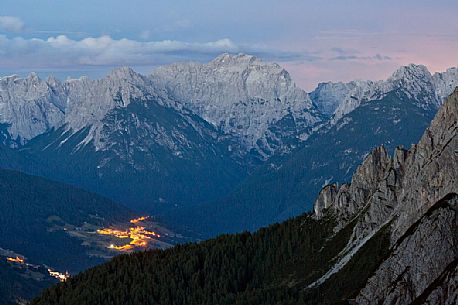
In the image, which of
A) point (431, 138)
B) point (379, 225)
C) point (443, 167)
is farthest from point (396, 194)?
point (443, 167)

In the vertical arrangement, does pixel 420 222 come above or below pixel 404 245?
above

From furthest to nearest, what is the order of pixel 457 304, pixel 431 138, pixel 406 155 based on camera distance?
pixel 406 155 < pixel 431 138 < pixel 457 304

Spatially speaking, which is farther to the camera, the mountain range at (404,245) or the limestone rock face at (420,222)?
the mountain range at (404,245)

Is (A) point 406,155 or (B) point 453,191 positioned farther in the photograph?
(A) point 406,155

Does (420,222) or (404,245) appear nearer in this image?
(420,222)

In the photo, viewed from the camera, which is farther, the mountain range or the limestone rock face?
the mountain range

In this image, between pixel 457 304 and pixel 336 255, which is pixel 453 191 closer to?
pixel 457 304

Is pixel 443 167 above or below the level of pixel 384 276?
above

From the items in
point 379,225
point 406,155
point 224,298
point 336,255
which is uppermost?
point 406,155
